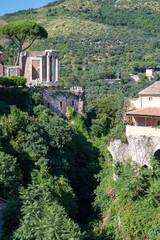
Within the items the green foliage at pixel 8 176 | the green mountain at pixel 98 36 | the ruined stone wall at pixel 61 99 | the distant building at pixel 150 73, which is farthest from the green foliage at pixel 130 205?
the distant building at pixel 150 73

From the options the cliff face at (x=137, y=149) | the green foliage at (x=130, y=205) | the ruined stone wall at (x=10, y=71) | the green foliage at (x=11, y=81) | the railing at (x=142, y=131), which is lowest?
the green foliage at (x=130, y=205)

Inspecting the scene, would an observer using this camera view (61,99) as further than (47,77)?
No

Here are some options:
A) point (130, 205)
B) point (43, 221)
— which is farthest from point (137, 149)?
point (43, 221)

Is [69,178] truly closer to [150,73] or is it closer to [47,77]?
[47,77]

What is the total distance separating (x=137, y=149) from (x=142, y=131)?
1.56 metres

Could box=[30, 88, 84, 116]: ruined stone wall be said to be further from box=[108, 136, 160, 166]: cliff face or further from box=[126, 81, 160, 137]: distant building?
box=[108, 136, 160, 166]: cliff face

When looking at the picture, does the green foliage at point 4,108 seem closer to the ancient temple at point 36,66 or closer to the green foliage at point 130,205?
the ancient temple at point 36,66

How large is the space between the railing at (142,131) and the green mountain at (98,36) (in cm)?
3256

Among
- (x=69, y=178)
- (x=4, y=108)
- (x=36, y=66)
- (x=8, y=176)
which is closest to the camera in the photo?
(x=8, y=176)

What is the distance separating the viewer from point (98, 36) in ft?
372

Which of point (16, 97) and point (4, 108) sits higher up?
point (16, 97)

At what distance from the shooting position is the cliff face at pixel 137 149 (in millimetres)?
28750

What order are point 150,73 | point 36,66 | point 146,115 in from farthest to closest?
point 150,73, point 36,66, point 146,115

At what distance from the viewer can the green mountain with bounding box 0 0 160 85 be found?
3706 inches
